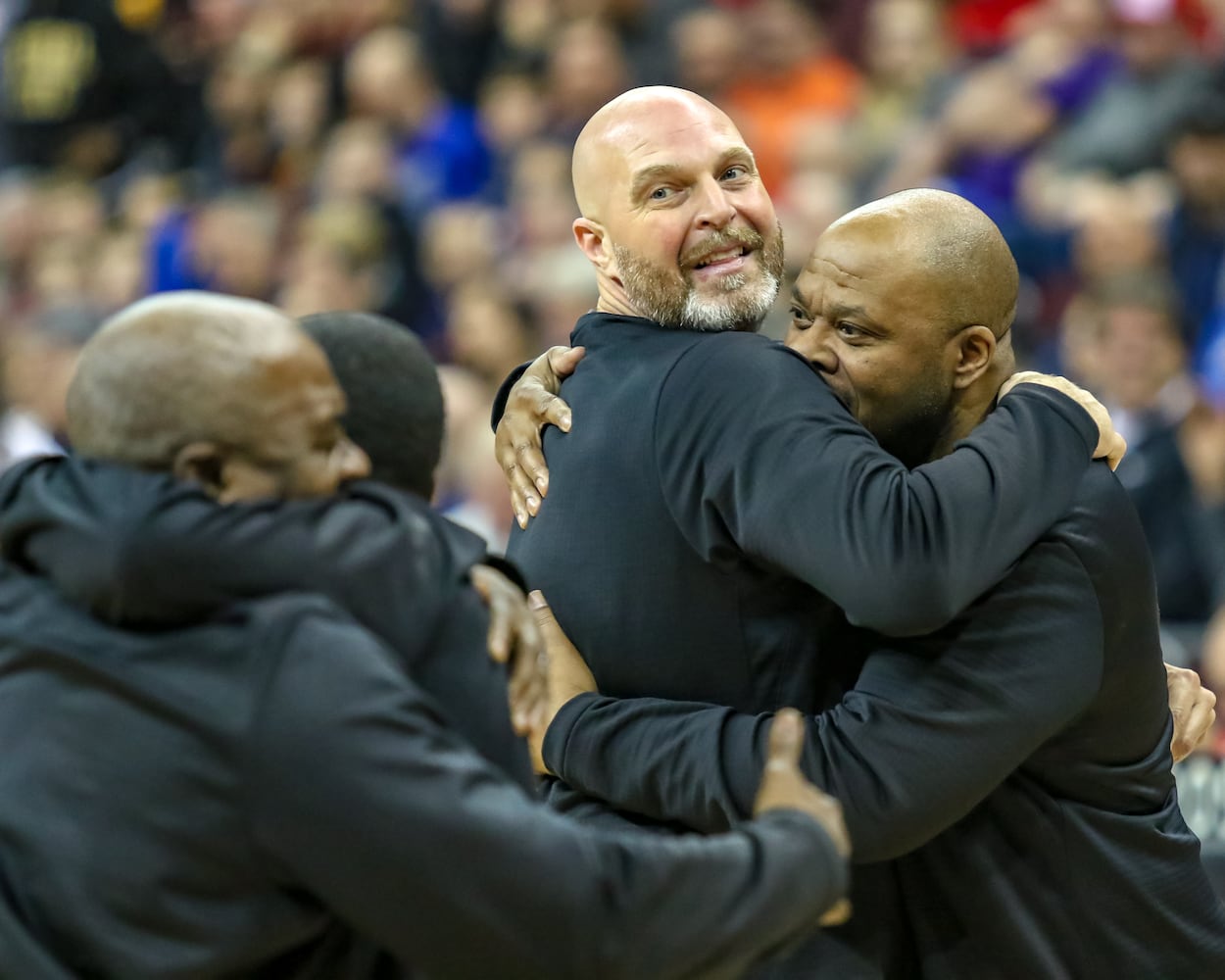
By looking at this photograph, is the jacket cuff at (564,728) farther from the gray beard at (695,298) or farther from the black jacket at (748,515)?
the gray beard at (695,298)

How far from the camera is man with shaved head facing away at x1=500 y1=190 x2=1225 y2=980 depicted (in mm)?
2484

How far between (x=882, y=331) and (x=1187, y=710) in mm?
856

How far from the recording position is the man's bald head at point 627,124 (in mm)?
3043

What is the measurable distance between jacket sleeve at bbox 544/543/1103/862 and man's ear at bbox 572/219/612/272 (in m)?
0.90

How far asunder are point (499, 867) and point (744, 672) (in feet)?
2.80

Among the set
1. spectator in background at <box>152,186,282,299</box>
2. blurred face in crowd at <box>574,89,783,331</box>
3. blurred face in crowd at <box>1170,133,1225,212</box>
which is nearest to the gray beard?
blurred face in crowd at <box>574,89,783,331</box>

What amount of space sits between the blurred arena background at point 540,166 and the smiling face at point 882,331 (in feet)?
7.18

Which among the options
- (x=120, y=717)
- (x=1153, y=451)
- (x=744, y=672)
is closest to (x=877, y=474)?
(x=744, y=672)

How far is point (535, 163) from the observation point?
8453 millimetres

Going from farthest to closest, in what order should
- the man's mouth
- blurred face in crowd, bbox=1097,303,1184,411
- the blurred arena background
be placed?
the blurred arena background < blurred face in crowd, bbox=1097,303,1184,411 < the man's mouth

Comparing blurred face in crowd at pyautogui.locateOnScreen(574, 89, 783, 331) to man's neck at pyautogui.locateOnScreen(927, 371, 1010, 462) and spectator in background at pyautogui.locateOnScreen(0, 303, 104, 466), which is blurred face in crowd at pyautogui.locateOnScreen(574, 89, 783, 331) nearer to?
man's neck at pyautogui.locateOnScreen(927, 371, 1010, 462)

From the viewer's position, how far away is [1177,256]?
6676 mm

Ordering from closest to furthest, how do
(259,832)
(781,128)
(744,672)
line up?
(259,832) < (744,672) < (781,128)

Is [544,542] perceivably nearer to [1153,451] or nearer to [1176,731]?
[1176,731]
